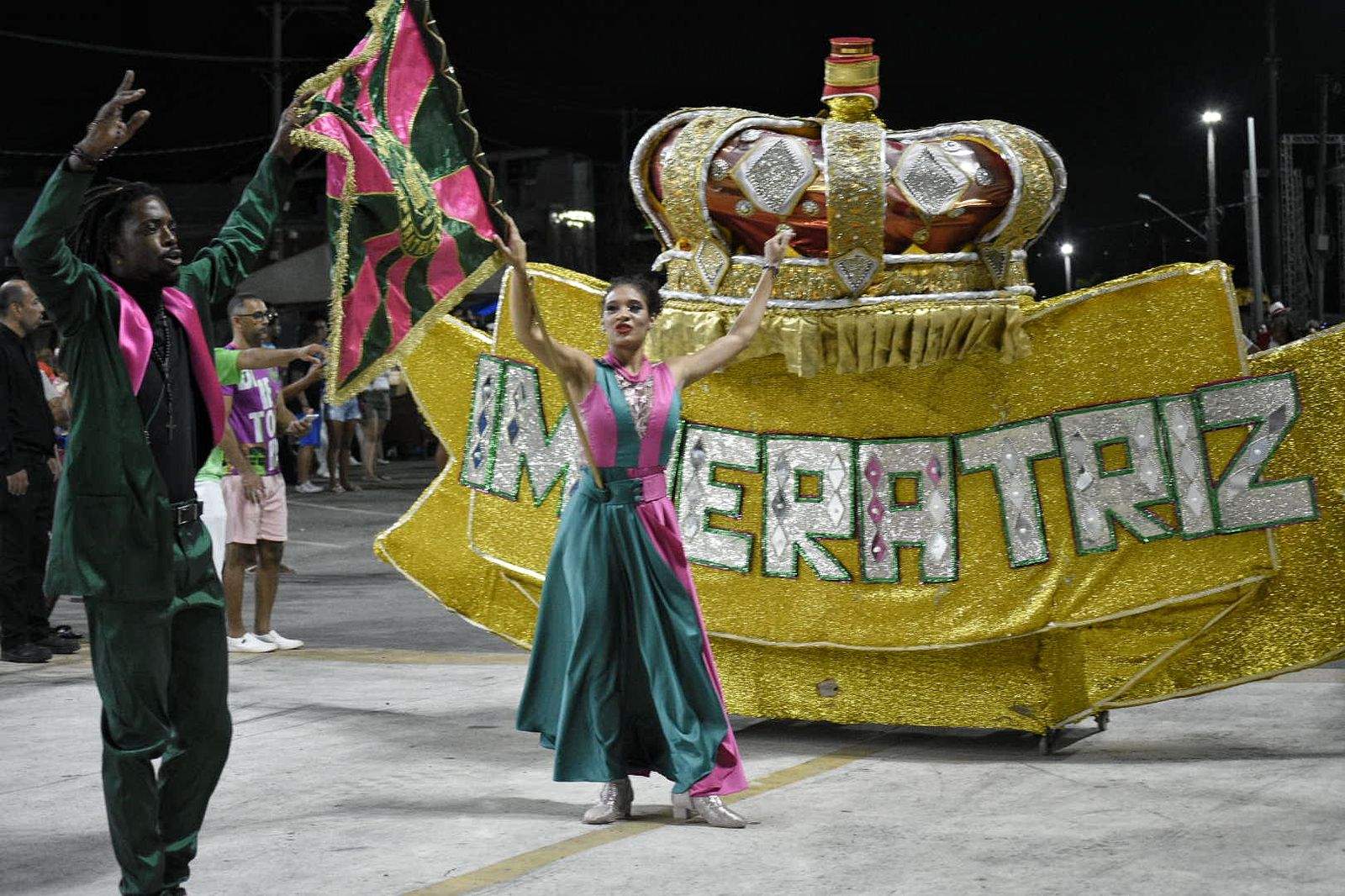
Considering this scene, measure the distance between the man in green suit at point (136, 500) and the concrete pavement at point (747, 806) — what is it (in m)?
0.54

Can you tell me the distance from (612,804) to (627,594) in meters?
0.67

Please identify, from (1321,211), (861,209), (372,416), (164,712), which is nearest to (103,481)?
(164,712)

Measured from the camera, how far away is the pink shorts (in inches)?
367

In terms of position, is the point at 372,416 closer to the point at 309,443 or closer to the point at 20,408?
the point at 309,443

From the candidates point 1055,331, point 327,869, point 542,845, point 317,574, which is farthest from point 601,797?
point 317,574

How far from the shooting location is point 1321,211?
38812 mm

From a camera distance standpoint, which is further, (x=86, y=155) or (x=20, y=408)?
(x=20, y=408)

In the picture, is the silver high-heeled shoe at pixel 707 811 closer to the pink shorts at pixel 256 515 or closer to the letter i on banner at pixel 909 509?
the letter i on banner at pixel 909 509

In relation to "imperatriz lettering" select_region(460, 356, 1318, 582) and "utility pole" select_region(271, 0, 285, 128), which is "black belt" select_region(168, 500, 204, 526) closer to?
"imperatriz lettering" select_region(460, 356, 1318, 582)

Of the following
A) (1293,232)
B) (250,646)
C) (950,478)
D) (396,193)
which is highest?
(1293,232)

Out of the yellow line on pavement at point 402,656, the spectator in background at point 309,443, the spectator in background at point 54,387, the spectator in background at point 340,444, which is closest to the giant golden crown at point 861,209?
the yellow line on pavement at point 402,656

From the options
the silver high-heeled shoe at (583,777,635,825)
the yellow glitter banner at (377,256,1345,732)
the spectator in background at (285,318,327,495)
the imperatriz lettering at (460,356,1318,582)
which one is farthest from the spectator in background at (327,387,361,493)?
the silver high-heeled shoe at (583,777,635,825)

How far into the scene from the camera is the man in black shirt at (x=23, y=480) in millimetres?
9109

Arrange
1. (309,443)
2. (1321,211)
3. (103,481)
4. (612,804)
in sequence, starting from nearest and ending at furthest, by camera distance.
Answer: (103,481)
(612,804)
(309,443)
(1321,211)
